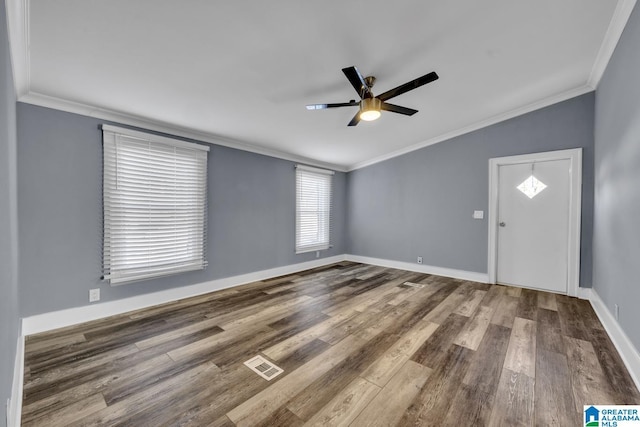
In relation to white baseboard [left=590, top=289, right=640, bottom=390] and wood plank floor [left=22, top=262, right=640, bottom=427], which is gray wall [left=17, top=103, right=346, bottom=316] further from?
white baseboard [left=590, top=289, right=640, bottom=390]

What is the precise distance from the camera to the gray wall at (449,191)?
3.55m

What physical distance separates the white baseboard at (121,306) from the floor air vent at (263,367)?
1.89 meters

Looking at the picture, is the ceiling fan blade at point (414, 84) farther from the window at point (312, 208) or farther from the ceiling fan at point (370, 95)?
the window at point (312, 208)

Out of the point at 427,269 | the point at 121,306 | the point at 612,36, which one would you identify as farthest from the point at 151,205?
the point at 612,36

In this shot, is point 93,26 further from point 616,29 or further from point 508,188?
point 508,188

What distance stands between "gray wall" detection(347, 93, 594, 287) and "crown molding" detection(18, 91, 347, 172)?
2440 mm

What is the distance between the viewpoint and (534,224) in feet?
12.7

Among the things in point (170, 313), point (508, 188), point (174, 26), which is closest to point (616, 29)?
point (508, 188)

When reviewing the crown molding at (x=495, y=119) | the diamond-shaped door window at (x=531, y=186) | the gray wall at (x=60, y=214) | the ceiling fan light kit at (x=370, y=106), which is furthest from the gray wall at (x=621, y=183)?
the gray wall at (x=60, y=214)

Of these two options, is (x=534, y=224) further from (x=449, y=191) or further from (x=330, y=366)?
(x=330, y=366)

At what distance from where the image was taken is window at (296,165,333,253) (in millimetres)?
5078
